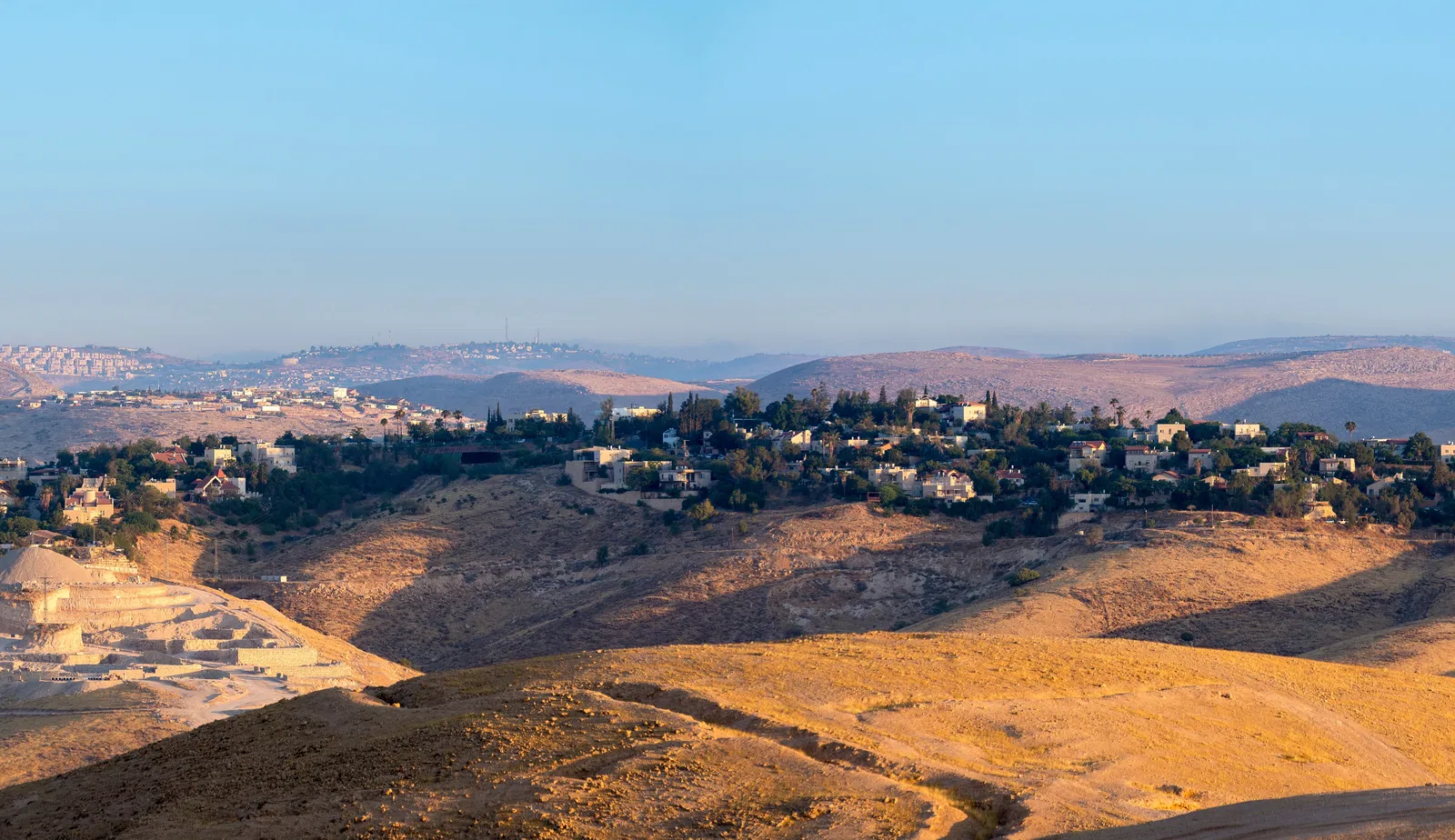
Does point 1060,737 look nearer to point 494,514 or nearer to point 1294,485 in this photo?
point 1294,485

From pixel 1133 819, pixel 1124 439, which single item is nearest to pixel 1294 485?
pixel 1124 439

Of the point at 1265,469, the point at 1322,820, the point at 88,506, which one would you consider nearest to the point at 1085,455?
the point at 1265,469

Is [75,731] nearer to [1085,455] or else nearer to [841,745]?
[841,745]

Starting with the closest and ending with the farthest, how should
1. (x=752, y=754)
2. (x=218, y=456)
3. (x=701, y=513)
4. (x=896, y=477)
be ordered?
1. (x=752, y=754)
2. (x=701, y=513)
3. (x=896, y=477)
4. (x=218, y=456)

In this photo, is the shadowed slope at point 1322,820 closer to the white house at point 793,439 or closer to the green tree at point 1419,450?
the green tree at point 1419,450

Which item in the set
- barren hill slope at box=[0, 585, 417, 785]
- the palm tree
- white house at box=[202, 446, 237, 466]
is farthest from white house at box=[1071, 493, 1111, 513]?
white house at box=[202, 446, 237, 466]

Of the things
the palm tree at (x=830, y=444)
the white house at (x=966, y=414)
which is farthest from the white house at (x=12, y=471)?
the white house at (x=966, y=414)
